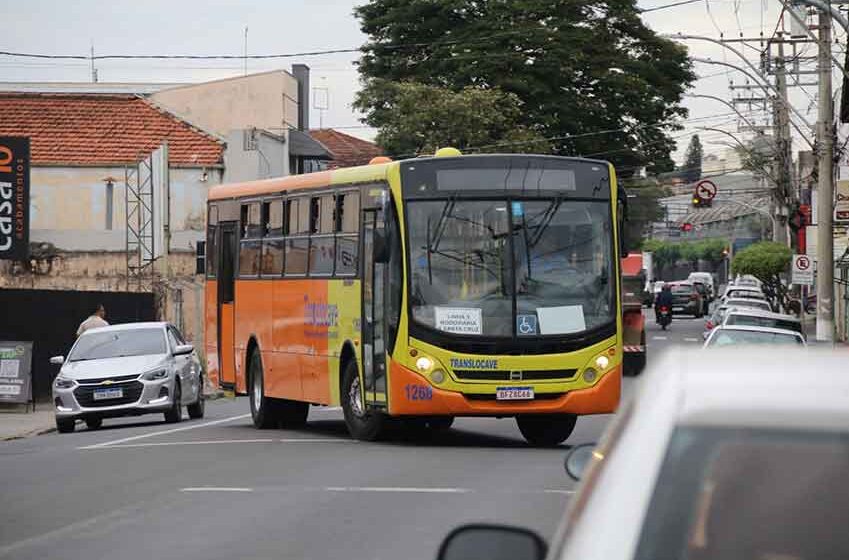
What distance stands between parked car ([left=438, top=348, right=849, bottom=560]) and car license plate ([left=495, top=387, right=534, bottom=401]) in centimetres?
1614

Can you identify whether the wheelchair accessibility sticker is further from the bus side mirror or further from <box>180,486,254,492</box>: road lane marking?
<box>180,486,254,492</box>: road lane marking

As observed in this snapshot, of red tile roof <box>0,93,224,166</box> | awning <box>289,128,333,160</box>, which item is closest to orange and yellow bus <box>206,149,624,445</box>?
red tile roof <box>0,93,224,166</box>

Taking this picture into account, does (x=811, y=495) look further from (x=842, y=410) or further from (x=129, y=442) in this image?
(x=129, y=442)

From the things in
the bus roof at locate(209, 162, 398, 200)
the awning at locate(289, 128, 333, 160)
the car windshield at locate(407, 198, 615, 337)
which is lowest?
the car windshield at locate(407, 198, 615, 337)

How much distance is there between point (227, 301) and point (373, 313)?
6.35 meters

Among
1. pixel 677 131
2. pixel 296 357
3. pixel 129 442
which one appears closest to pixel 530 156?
pixel 296 357

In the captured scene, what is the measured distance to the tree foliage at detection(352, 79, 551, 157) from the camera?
189 ft

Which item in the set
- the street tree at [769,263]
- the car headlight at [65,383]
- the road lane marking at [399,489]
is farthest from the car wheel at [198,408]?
the street tree at [769,263]

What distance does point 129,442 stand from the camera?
71.8 ft

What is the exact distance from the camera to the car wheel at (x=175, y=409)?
87.4 feet

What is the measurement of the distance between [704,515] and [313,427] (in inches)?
862

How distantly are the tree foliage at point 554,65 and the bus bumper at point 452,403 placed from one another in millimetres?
41951

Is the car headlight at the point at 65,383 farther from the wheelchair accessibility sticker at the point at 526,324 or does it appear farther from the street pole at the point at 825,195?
the street pole at the point at 825,195

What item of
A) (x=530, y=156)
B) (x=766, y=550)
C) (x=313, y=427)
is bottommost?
(x=313, y=427)
